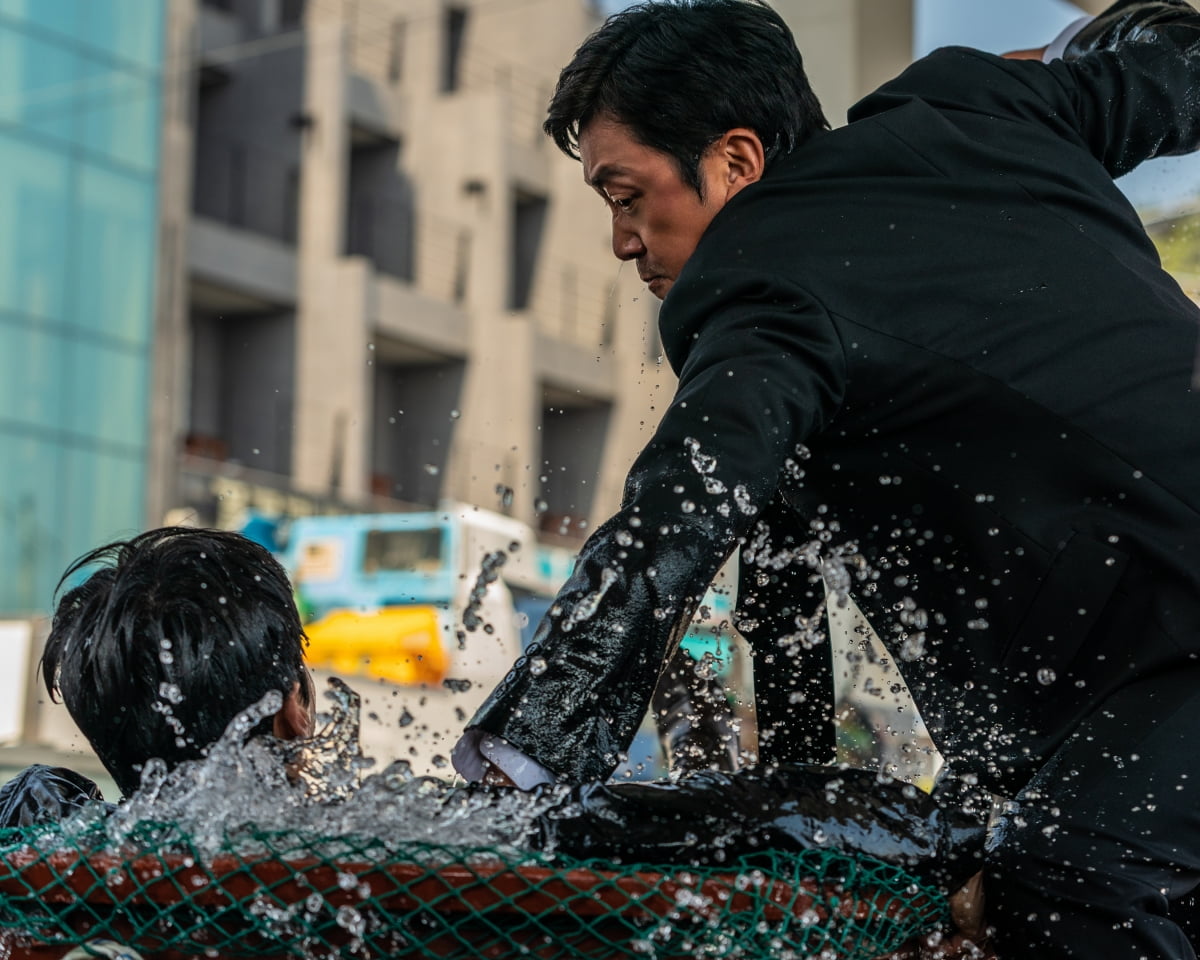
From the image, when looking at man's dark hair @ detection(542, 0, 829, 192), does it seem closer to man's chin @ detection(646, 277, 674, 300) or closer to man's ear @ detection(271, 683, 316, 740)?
man's chin @ detection(646, 277, 674, 300)

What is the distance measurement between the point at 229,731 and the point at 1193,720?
3.71 ft

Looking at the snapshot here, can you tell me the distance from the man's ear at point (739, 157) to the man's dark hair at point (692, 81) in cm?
1

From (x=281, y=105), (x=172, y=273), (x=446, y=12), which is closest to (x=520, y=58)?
(x=446, y=12)

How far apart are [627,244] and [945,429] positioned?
52cm

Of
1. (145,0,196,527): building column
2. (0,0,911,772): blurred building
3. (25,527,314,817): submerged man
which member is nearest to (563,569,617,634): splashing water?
(25,527,314,817): submerged man

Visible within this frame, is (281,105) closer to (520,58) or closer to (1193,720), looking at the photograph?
(520,58)

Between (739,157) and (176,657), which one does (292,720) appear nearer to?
(176,657)

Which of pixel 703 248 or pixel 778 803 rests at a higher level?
pixel 703 248

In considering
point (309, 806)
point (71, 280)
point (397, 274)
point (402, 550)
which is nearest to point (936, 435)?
point (309, 806)

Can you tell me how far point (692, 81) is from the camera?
243cm

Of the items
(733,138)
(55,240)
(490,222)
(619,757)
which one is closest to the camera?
(619,757)

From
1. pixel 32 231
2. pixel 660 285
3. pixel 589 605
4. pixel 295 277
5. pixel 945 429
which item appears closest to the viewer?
pixel 589 605

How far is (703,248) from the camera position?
2328 millimetres

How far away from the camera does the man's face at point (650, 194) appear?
8.05 ft
